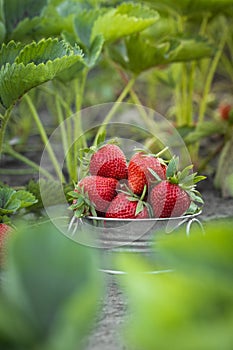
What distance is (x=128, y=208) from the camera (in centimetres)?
96

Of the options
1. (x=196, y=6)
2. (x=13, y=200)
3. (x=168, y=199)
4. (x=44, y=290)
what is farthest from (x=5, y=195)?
(x=196, y=6)

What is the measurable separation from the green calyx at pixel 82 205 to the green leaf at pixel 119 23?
464 millimetres

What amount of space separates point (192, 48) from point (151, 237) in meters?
0.73

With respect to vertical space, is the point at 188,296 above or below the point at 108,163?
above

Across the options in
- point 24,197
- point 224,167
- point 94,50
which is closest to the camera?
point 24,197

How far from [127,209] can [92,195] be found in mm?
67

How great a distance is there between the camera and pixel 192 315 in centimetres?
39

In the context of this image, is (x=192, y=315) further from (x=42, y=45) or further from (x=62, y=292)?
(x=42, y=45)

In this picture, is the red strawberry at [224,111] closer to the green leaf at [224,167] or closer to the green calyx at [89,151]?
the green leaf at [224,167]

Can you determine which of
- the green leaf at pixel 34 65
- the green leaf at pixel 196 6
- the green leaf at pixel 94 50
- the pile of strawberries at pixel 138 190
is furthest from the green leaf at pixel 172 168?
the green leaf at pixel 196 6

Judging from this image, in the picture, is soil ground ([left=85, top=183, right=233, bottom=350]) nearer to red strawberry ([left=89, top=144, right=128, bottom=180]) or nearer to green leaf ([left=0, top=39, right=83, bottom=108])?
red strawberry ([left=89, top=144, right=128, bottom=180])

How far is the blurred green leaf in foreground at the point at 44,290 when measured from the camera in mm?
399

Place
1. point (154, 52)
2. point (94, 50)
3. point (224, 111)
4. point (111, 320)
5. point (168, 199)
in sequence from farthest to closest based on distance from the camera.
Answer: point (224, 111) < point (154, 52) < point (94, 50) < point (168, 199) < point (111, 320)

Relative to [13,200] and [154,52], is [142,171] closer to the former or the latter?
[13,200]
